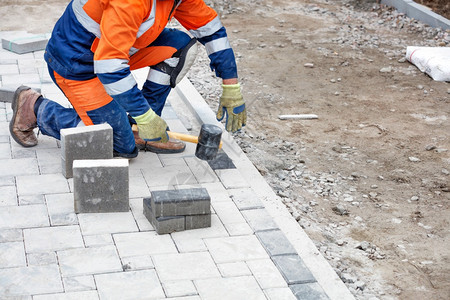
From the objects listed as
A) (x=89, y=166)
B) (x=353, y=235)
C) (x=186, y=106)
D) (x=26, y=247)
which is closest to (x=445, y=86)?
(x=186, y=106)

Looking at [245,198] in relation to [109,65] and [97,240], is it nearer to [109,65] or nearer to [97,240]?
[97,240]

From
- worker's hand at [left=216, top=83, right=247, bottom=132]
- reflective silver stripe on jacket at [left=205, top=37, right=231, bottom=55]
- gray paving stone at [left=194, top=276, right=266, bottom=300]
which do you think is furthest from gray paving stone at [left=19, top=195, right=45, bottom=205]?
reflective silver stripe on jacket at [left=205, top=37, right=231, bottom=55]

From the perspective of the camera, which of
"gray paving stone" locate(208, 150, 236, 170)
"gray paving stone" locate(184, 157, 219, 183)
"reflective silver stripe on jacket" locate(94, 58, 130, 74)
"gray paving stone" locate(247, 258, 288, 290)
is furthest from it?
"gray paving stone" locate(208, 150, 236, 170)

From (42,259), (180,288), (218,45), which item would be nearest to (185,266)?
(180,288)

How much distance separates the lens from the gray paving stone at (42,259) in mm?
4168

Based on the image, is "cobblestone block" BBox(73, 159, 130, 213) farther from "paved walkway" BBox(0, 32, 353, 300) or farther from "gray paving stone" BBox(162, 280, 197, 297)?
"gray paving stone" BBox(162, 280, 197, 297)

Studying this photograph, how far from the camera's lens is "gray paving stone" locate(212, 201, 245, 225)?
15.7ft

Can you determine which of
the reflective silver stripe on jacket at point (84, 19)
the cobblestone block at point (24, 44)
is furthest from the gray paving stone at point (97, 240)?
the cobblestone block at point (24, 44)

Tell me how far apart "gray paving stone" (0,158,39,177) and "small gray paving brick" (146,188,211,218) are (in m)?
1.29

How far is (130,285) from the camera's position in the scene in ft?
13.1

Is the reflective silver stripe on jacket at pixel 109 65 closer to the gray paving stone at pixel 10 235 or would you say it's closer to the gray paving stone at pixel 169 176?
the gray paving stone at pixel 169 176

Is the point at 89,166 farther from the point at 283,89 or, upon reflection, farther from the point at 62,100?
the point at 283,89

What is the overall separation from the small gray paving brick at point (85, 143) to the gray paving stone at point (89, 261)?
1016 millimetres

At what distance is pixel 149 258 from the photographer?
4.28 m
